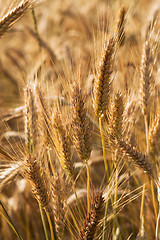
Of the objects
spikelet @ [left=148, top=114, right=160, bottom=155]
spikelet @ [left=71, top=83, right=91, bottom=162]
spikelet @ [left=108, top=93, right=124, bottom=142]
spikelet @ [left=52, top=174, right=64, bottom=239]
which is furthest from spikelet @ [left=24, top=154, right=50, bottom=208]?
spikelet @ [left=148, top=114, right=160, bottom=155]

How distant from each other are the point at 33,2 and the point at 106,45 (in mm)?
482

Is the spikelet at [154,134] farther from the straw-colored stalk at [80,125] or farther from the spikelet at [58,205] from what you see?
the spikelet at [58,205]

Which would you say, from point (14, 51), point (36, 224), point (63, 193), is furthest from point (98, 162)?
point (14, 51)

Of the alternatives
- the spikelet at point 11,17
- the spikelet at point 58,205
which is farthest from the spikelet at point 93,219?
the spikelet at point 11,17

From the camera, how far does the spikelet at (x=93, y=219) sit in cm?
105

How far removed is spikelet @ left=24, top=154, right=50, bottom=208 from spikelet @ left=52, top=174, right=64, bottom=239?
6 centimetres

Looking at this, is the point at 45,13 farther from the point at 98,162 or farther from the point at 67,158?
the point at 67,158

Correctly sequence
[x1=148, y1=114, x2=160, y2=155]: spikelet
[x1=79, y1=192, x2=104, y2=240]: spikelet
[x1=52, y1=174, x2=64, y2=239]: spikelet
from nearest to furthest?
[x1=79, y1=192, x2=104, y2=240]: spikelet
[x1=52, y1=174, x2=64, y2=239]: spikelet
[x1=148, y1=114, x2=160, y2=155]: spikelet

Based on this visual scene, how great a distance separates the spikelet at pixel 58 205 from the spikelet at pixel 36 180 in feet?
0.19

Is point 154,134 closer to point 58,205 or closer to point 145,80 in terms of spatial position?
point 145,80

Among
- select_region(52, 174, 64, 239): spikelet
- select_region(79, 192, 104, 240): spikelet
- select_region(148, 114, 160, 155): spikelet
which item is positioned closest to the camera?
select_region(79, 192, 104, 240): spikelet

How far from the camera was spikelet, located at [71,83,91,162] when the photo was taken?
1103 mm

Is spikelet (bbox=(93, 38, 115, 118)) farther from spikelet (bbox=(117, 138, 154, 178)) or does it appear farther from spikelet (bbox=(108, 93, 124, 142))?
spikelet (bbox=(117, 138, 154, 178))

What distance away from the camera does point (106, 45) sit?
45.2 inches
